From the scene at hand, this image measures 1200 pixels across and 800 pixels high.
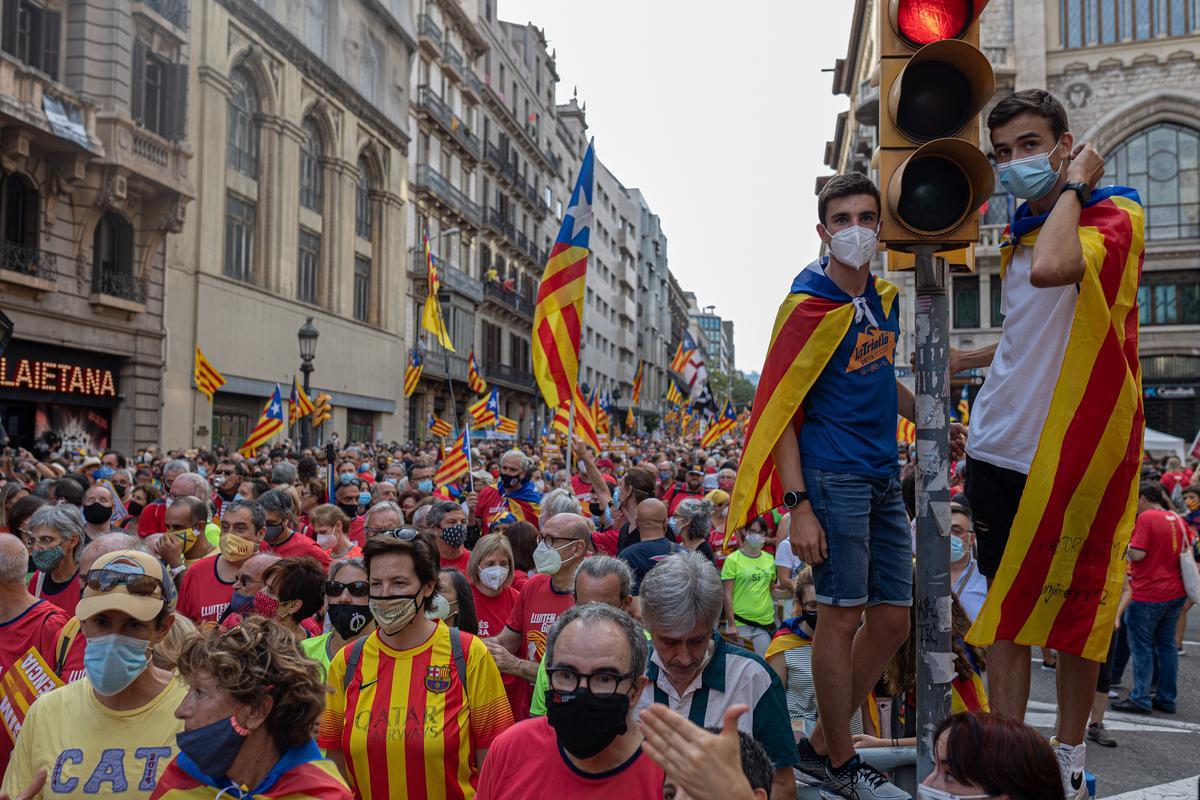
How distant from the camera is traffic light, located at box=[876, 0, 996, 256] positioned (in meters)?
3.06

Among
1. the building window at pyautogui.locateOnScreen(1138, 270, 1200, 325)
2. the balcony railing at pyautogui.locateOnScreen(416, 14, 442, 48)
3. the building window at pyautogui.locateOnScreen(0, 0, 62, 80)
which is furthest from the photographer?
the balcony railing at pyautogui.locateOnScreen(416, 14, 442, 48)

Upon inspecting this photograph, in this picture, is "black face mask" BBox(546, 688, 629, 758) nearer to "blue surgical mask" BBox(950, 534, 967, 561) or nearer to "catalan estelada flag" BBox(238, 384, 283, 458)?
"blue surgical mask" BBox(950, 534, 967, 561)

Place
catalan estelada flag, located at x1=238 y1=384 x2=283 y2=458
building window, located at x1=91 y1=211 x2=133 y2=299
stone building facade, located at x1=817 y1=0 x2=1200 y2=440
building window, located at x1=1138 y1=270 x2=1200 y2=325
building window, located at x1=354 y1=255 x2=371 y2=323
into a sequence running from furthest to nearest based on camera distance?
building window, located at x1=1138 y1=270 x2=1200 y2=325 → stone building facade, located at x1=817 y1=0 x2=1200 y2=440 → building window, located at x1=354 y1=255 x2=371 y2=323 → building window, located at x1=91 y1=211 x2=133 y2=299 → catalan estelada flag, located at x1=238 y1=384 x2=283 y2=458

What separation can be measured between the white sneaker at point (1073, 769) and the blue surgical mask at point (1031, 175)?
5.69 ft

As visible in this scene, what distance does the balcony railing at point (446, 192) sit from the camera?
4188 cm

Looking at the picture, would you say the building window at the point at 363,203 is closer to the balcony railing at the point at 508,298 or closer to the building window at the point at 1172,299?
the balcony railing at the point at 508,298

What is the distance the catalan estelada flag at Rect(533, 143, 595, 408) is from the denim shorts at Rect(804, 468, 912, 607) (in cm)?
664

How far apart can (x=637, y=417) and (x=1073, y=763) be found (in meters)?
94.4

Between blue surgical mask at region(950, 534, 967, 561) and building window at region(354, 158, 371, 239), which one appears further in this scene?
building window at region(354, 158, 371, 239)

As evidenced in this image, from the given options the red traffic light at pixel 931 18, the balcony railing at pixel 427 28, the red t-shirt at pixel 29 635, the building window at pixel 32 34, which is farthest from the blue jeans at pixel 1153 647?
the balcony railing at pixel 427 28

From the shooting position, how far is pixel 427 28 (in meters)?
41.8

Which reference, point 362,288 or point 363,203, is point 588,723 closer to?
point 362,288

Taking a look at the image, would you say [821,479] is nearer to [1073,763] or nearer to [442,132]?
[1073,763]

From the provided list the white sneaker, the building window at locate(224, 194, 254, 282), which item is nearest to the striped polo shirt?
the white sneaker
